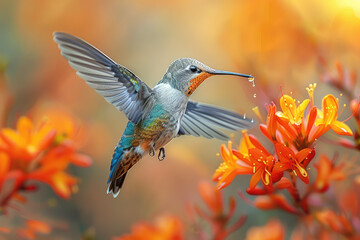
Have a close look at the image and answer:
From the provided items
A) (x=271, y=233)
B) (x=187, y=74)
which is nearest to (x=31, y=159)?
(x=187, y=74)

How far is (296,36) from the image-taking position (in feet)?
6.72

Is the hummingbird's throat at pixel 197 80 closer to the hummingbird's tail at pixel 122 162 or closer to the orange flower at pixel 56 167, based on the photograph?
the hummingbird's tail at pixel 122 162

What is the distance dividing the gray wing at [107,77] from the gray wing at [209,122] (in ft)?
0.62

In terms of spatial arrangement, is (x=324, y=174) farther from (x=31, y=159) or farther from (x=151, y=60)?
(x=151, y=60)

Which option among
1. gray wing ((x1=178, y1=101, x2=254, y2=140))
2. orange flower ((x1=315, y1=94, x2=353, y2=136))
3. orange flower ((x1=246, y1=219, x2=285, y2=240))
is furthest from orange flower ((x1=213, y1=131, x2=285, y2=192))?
orange flower ((x1=246, y1=219, x2=285, y2=240))

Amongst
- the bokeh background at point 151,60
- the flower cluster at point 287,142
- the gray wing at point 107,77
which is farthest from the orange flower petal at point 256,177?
the bokeh background at point 151,60

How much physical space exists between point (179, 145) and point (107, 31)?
0.71 metres

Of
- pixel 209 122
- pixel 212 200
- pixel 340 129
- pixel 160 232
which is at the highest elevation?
pixel 340 129

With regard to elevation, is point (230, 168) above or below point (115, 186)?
above

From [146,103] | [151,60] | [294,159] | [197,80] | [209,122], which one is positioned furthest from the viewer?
[151,60]

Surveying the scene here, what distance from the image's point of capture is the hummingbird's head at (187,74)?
40.4 inches

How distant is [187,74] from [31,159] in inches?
16.9

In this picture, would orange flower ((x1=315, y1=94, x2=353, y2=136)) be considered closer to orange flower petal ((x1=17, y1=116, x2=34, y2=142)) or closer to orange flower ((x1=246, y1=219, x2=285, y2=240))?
orange flower ((x1=246, y1=219, x2=285, y2=240))

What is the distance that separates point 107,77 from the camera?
1.06 metres
